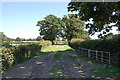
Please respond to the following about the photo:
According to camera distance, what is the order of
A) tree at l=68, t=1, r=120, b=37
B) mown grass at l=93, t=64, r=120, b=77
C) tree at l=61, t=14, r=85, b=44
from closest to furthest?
mown grass at l=93, t=64, r=120, b=77 → tree at l=68, t=1, r=120, b=37 → tree at l=61, t=14, r=85, b=44

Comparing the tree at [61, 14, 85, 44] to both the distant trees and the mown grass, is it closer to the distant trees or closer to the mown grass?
the distant trees

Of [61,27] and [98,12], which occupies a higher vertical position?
[61,27]

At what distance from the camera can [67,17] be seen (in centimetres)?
5300

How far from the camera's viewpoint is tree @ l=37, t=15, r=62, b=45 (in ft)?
171

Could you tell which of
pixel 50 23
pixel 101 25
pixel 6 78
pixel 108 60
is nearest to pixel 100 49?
pixel 108 60

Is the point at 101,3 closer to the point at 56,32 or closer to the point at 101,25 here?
the point at 101,25

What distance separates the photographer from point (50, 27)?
53000mm

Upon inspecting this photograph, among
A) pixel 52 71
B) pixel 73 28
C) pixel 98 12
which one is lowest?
pixel 52 71

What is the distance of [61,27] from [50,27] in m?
5.77

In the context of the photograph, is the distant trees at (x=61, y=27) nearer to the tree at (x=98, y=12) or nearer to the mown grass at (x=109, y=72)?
the tree at (x=98, y=12)

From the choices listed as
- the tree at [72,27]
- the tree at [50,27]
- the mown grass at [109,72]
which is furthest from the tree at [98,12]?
the tree at [50,27]

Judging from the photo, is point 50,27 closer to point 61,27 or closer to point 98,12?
point 61,27

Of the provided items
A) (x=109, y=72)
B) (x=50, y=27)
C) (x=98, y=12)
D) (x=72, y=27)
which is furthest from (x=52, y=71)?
(x=50, y=27)

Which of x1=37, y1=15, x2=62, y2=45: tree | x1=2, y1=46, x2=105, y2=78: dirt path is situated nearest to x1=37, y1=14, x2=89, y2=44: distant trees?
x1=37, y1=15, x2=62, y2=45: tree
